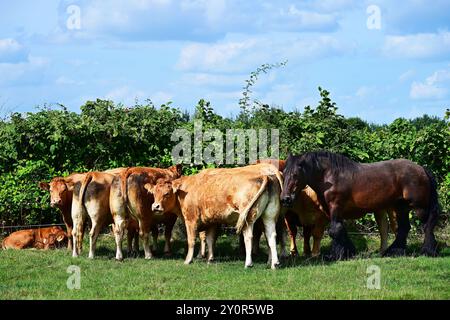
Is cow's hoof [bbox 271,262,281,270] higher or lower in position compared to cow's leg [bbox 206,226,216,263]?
lower

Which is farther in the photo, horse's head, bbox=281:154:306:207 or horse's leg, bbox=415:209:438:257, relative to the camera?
horse's leg, bbox=415:209:438:257

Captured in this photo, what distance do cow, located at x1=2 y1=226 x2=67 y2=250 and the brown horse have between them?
5502mm

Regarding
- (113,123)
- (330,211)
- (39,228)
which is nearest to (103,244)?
(39,228)

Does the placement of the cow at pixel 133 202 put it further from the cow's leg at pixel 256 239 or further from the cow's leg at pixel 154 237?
the cow's leg at pixel 256 239

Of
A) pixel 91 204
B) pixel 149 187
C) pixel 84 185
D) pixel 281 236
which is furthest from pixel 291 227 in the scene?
pixel 84 185

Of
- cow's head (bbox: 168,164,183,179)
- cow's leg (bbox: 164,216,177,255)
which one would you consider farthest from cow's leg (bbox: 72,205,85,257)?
cow's head (bbox: 168,164,183,179)

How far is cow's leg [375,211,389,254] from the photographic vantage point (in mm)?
17516

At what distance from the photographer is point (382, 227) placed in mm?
17562

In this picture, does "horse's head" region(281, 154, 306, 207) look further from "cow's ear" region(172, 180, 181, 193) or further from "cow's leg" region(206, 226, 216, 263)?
"cow's ear" region(172, 180, 181, 193)

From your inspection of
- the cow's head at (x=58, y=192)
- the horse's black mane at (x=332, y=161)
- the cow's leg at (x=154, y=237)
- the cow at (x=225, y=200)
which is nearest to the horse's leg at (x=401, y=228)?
the horse's black mane at (x=332, y=161)

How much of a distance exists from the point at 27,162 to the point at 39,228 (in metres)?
1.60

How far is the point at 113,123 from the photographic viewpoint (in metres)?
20.2

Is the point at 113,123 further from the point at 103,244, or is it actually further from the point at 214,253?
the point at 214,253
